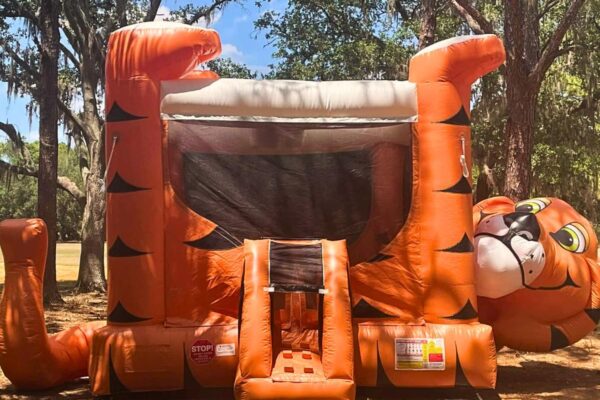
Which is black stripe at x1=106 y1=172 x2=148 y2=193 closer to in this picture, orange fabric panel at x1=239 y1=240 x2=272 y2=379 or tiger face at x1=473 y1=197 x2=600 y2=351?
orange fabric panel at x1=239 y1=240 x2=272 y2=379

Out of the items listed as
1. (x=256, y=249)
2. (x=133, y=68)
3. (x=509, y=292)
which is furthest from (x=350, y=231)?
(x=133, y=68)

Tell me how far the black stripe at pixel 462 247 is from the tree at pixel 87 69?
851cm

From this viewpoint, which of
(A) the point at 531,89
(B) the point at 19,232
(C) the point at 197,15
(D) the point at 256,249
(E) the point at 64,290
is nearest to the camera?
(D) the point at 256,249

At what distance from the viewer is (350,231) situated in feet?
15.4

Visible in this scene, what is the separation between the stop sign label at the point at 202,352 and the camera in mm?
4383

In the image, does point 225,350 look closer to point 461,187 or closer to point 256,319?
point 256,319

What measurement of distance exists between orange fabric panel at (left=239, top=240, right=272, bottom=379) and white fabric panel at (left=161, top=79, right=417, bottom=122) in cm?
112

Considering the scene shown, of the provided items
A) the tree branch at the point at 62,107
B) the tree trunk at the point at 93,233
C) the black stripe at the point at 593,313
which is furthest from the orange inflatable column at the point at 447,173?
the tree branch at the point at 62,107

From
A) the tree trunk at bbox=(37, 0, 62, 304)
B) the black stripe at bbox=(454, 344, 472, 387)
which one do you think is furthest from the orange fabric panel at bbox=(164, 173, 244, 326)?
the tree trunk at bbox=(37, 0, 62, 304)

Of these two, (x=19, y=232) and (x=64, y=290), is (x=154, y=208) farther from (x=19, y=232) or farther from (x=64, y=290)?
(x=64, y=290)

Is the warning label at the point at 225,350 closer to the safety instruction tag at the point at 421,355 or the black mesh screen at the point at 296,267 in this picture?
the black mesh screen at the point at 296,267


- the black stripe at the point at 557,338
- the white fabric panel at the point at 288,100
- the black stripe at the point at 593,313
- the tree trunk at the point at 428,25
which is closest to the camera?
the white fabric panel at the point at 288,100

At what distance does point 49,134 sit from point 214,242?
6036 millimetres

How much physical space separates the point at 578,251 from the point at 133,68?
4010mm
